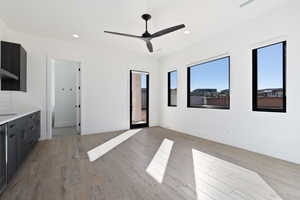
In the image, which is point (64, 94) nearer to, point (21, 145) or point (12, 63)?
point (12, 63)

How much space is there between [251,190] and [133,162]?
1.75 meters

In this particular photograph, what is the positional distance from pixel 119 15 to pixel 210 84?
3.05 meters

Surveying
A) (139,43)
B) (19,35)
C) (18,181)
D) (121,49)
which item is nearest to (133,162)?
(18,181)

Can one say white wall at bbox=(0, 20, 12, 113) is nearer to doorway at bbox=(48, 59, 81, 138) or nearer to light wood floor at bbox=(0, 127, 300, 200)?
light wood floor at bbox=(0, 127, 300, 200)

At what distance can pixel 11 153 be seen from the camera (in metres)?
1.92

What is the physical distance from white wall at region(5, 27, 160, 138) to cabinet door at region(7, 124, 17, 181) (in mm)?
2149

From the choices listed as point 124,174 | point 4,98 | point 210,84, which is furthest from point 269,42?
point 4,98

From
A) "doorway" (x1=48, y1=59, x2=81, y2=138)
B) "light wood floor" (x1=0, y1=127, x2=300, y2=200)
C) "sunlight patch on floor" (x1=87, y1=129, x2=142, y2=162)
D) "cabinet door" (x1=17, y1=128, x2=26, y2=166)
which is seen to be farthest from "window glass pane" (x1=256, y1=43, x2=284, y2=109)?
"doorway" (x1=48, y1=59, x2=81, y2=138)

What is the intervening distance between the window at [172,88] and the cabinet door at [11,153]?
176 inches

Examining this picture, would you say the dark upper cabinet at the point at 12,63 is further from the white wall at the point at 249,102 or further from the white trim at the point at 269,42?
the white trim at the point at 269,42

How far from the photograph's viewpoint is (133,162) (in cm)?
260

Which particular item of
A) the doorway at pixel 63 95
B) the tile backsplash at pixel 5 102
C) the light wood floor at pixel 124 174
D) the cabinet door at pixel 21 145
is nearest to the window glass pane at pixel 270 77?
the light wood floor at pixel 124 174

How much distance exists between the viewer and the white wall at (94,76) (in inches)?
152

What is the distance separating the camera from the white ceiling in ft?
8.43
